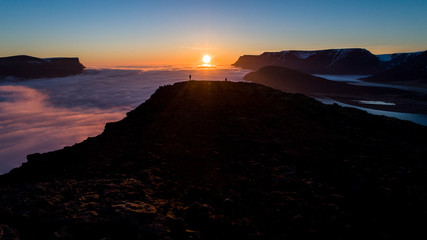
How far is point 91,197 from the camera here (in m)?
6.07

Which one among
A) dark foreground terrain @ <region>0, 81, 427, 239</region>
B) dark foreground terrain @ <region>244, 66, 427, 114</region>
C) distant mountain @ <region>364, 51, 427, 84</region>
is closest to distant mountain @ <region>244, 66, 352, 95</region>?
dark foreground terrain @ <region>244, 66, 427, 114</region>

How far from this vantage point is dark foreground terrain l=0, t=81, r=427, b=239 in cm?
508

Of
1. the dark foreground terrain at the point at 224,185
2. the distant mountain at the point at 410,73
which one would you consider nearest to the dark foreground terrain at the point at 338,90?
the distant mountain at the point at 410,73

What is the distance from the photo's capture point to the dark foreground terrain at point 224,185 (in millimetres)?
5078

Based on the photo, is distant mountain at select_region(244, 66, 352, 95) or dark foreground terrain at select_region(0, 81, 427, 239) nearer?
dark foreground terrain at select_region(0, 81, 427, 239)

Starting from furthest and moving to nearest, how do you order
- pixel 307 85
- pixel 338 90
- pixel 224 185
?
pixel 307 85
pixel 338 90
pixel 224 185

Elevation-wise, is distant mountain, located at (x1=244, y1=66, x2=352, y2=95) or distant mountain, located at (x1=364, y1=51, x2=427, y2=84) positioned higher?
distant mountain, located at (x1=364, y1=51, x2=427, y2=84)

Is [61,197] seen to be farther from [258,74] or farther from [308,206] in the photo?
[258,74]

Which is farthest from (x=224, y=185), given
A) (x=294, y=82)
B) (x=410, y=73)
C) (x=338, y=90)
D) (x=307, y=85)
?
(x=410, y=73)

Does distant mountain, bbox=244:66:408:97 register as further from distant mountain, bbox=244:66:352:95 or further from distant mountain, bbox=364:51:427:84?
distant mountain, bbox=364:51:427:84

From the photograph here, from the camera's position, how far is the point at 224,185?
7.21 meters

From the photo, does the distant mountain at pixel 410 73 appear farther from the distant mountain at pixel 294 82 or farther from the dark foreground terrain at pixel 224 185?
the dark foreground terrain at pixel 224 185

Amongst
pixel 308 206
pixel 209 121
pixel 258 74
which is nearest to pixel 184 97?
pixel 209 121

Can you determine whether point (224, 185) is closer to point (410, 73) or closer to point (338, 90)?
point (338, 90)
